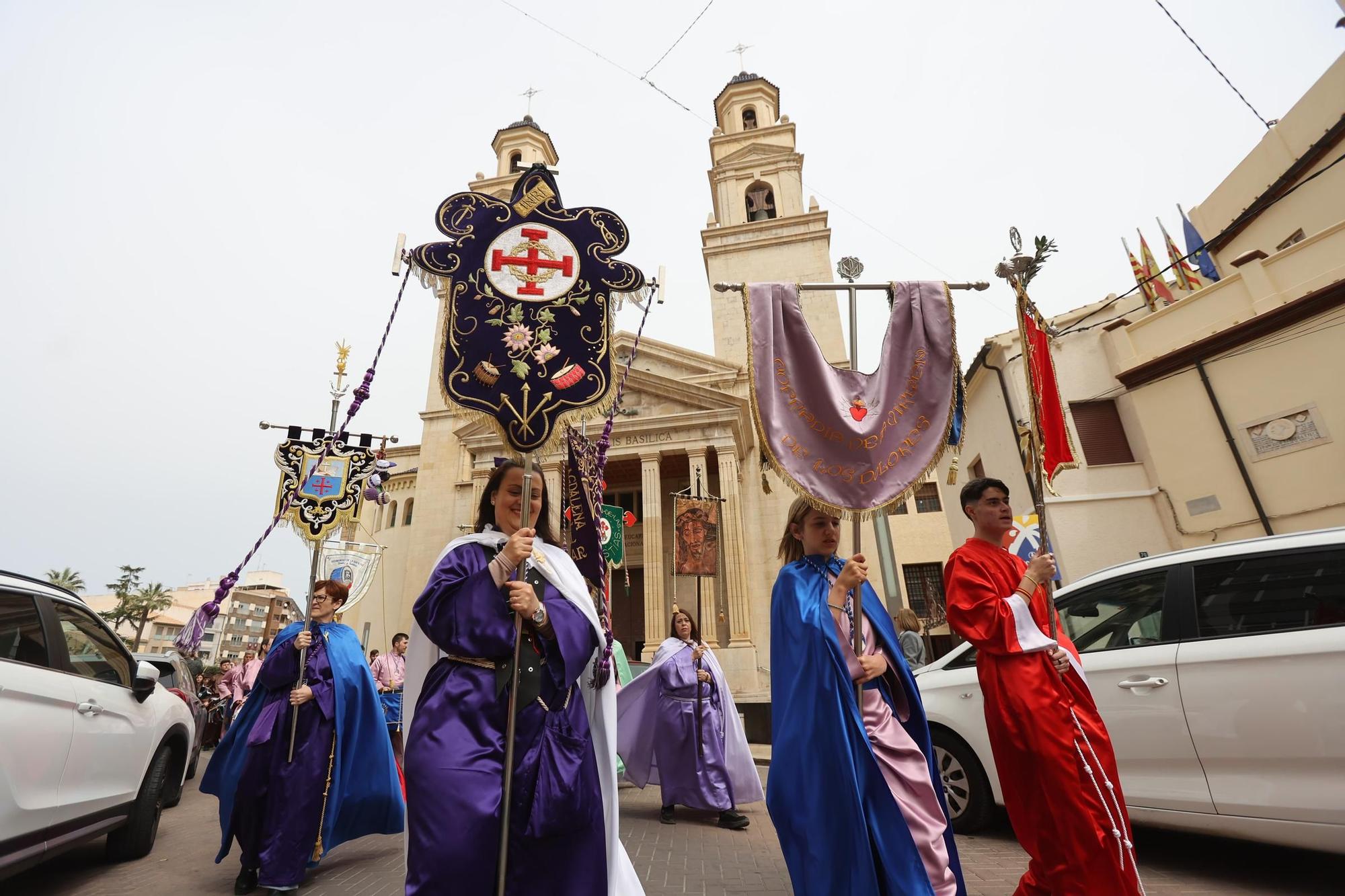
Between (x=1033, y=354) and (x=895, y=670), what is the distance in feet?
6.24

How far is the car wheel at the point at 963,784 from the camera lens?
15.7 ft

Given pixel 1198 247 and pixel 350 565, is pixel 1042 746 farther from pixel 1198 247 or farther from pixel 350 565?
pixel 1198 247

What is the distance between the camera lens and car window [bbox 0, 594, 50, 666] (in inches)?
136

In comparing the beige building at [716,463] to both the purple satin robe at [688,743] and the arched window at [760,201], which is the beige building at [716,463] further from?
the purple satin robe at [688,743]

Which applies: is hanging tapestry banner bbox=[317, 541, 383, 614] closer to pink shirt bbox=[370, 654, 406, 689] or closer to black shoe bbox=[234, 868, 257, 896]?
pink shirt bbox=[370, 654, 406, 689]

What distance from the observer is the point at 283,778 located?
4.16m

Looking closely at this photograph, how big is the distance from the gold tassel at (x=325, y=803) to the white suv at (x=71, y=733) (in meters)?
1.26

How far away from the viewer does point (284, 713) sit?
4.38 metres

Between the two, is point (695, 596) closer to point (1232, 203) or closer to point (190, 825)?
point (190, 825)

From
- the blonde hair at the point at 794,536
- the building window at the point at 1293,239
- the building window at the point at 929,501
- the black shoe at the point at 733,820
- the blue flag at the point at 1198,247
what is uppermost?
the blue flag at the point at 1198,247

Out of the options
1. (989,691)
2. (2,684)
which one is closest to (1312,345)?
(989,691)

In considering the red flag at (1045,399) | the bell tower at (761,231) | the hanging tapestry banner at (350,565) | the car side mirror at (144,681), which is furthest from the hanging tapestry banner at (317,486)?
the bell tower at (761,231)

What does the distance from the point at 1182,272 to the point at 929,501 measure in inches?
561

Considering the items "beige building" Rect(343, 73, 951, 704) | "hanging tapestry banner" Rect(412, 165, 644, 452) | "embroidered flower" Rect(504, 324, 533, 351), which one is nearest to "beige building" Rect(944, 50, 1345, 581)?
"beige building" Rect(343, 73, 951, 704)
